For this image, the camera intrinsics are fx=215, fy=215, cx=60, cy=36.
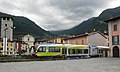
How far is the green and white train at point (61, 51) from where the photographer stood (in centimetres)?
4150

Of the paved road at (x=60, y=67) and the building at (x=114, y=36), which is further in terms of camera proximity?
the building at (x=114, y=36)

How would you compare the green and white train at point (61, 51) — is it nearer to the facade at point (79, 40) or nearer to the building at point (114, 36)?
the building at point (114, 36)

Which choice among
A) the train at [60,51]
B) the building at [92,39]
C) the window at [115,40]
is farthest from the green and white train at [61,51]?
the building at [92,39]

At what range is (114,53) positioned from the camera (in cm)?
4966

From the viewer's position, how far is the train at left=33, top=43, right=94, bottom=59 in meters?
41.5

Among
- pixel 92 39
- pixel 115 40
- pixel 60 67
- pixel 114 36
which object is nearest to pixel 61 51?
pixel 115 40

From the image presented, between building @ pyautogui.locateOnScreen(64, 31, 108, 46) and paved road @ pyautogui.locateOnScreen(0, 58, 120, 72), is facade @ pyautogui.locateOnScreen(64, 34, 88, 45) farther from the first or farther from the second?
paved road @ pyautogui.locateOnScreen(0, 58, 120, 72)

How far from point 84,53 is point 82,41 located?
1896 centimetres

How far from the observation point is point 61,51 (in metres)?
43.6

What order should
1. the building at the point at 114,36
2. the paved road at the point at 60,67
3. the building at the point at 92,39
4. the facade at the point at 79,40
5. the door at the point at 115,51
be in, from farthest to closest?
1. the facade at the point at 79,40
2. the building at the point at 92,39
3. the door at the point at 115,51
4. the building at the point at 114,36
5. the paved road at the point at 60,67

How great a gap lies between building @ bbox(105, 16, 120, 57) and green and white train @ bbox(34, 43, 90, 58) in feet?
21.6

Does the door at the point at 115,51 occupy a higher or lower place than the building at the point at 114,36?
lower

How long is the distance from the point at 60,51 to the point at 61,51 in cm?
21

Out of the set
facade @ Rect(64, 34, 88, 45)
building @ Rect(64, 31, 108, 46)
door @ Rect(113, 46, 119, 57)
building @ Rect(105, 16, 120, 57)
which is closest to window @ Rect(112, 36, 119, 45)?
building @ Rect(105, 16, 120, 57)
